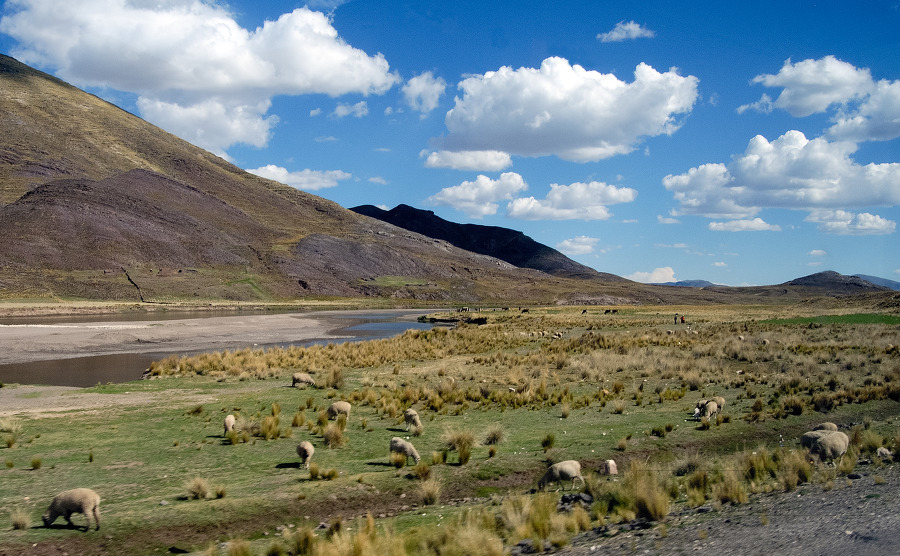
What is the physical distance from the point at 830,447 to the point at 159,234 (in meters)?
135

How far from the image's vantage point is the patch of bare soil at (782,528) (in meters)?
7.46

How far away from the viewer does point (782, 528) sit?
8.06 m

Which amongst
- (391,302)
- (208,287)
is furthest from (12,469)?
(391,302)

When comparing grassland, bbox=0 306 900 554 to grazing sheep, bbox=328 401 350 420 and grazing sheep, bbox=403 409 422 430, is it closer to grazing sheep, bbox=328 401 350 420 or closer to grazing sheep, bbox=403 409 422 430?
grazing sheep, bbox=403 409 422 430

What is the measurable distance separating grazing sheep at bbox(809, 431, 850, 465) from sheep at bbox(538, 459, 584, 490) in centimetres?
451

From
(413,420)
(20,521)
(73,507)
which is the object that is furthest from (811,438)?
(20,521)

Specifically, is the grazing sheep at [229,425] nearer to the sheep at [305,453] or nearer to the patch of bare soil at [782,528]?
the sheep at [305,453]

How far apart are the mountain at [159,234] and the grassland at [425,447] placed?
83.8 m

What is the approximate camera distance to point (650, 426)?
53.8 ft

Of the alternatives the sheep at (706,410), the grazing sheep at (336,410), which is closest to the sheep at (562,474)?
the sheep at (706,410)

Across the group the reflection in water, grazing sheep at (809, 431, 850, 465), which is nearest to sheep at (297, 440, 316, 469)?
grazing sheep at (809, 431, 850, 465)

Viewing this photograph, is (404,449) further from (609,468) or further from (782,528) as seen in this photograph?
(782,528)

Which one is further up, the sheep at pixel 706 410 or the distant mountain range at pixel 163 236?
the distant mountain range at pixel 163 236

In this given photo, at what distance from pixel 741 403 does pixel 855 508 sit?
438 inches
